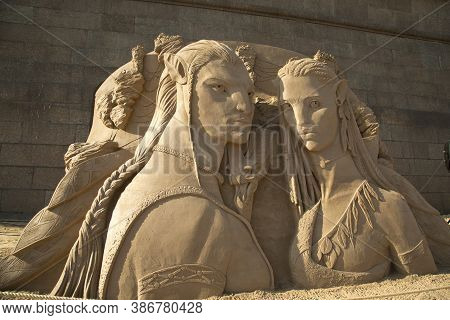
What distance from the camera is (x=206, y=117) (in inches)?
94.1

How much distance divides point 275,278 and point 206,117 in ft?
3.65

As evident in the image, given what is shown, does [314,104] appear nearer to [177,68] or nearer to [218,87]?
[218,87]

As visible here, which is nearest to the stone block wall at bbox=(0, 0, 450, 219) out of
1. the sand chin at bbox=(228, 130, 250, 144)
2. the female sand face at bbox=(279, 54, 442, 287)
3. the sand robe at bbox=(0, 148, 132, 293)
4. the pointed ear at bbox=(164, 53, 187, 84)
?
the sand robe at bbox=(0, 148, 132, 293)

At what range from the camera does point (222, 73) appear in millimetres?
2406

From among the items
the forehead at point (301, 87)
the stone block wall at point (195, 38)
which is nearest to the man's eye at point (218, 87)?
the forehead at point (301, 87)

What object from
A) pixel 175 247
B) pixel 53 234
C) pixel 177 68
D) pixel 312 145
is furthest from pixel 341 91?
pixel 53 234

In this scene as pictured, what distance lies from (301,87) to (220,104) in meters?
0.64

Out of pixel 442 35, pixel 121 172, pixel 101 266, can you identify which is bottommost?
pixel 101 266

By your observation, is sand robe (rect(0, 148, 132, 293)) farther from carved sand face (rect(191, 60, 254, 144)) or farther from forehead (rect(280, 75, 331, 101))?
forehead (rect(280, 75, 331, 101))

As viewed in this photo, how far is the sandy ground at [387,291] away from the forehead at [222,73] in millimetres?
1325

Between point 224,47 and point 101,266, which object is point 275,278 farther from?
point 224,47

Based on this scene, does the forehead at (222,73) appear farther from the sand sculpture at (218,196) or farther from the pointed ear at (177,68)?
the pointed ear at (177,68)

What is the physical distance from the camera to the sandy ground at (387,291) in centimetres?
204

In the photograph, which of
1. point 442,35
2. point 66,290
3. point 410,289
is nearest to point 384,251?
point 410,289
